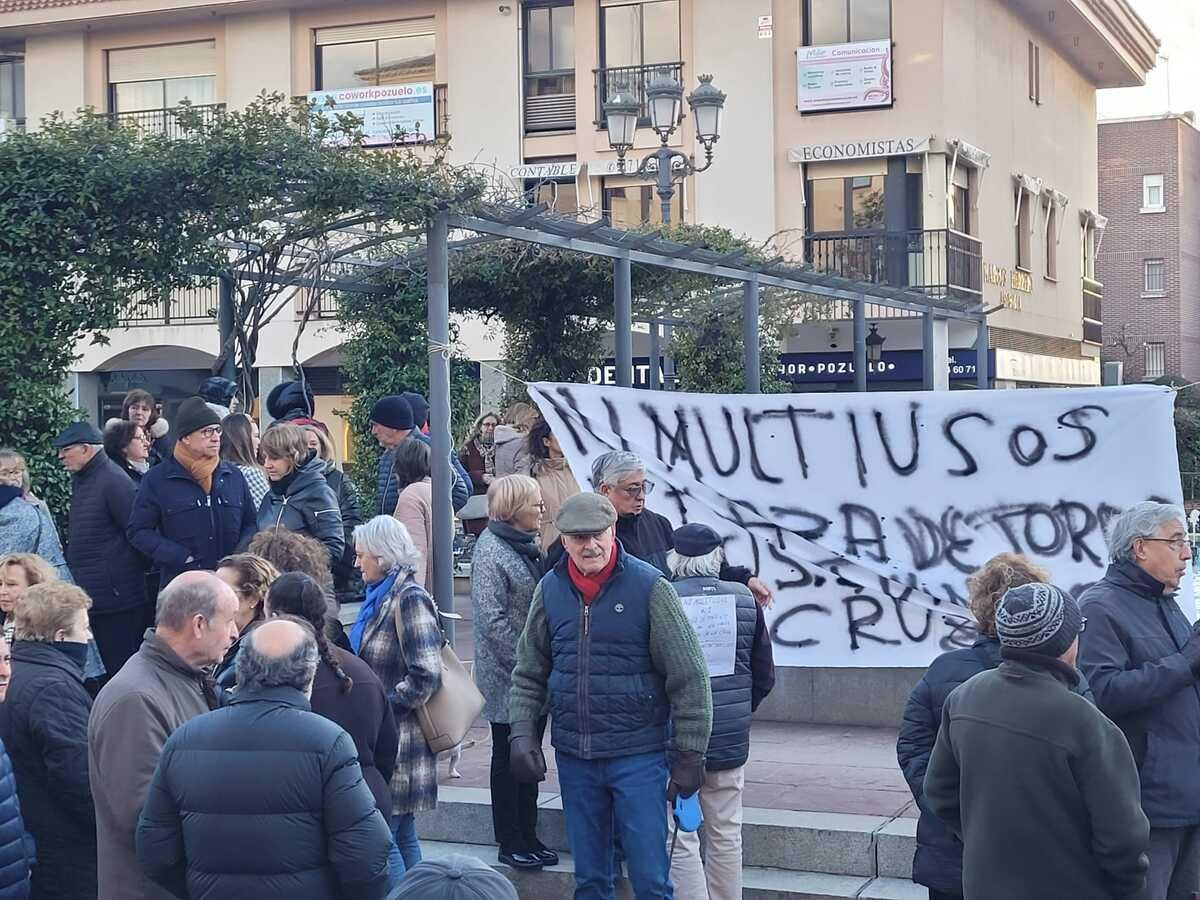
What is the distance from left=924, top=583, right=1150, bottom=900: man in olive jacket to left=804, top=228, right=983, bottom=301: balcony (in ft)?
80.4

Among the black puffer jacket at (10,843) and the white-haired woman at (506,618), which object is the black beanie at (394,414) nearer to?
the white-haired woman at (506,618)

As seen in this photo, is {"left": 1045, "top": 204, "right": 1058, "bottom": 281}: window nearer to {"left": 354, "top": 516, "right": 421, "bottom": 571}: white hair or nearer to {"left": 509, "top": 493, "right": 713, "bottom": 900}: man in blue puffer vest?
{"left": 354, "top": 516, "right": 421, "bottom": 571}: white hair

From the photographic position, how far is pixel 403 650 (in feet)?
19.9

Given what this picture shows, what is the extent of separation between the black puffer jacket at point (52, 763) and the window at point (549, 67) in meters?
25.7

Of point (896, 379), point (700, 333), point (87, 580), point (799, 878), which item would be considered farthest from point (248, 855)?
point (896, 379)

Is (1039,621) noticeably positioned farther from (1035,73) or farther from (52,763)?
(1035,73)

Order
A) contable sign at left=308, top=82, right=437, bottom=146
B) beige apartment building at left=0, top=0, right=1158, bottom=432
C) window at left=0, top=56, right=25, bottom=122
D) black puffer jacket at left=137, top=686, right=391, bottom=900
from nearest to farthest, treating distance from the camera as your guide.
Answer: black puffer jacket at left=137, top=686, right=391, bottom=900, beige apartment building at left=0, top=0, right=1158, bottom=432, contable sign at left=308, top=82, right=437, bottom=146, window at left=0, top=56, right=25, bottom=122

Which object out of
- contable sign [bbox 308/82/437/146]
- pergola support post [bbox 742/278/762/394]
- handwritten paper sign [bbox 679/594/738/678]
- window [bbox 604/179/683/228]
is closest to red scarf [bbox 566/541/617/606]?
handwritten paper sign [bbox 679/594/738/678]

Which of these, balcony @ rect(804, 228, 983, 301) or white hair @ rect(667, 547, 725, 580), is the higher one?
balcony @ rect(804, 228, 983, 301)

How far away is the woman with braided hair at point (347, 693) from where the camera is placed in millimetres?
5012

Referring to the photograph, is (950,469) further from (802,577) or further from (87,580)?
(87,580)

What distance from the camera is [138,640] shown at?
27.2 feet

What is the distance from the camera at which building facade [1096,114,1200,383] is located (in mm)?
47156

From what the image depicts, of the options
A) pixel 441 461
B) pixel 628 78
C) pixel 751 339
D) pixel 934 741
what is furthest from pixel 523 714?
pixel 628 78
